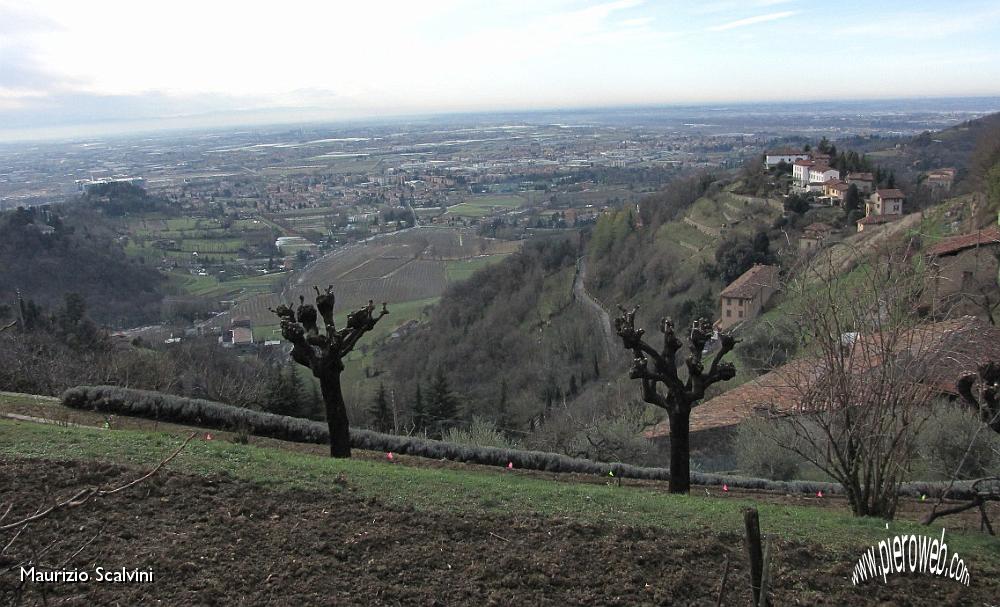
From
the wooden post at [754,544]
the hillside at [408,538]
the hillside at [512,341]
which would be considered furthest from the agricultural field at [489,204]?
the wooden post at [754,544]

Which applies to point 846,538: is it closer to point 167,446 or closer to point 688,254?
point 167,446

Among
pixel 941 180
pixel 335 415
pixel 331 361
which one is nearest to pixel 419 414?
pixel 335 415

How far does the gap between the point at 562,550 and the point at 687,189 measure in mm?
63875

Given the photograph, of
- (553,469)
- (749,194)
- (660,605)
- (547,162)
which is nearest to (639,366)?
(553,469)

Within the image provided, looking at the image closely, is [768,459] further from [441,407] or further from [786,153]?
[786,153]

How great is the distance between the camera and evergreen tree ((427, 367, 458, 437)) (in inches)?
995

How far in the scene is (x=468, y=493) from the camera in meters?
7.55

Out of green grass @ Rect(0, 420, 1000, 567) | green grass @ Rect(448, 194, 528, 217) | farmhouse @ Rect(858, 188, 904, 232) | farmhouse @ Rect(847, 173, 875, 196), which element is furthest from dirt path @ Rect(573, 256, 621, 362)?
green grass @ Rect(0, 420, 1000, 567)

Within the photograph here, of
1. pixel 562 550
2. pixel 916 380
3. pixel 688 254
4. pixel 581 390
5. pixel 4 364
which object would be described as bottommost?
pixel 581 390

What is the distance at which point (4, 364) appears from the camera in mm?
17594

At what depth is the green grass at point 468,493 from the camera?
6.93m

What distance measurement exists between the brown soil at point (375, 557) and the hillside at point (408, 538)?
0.02 m

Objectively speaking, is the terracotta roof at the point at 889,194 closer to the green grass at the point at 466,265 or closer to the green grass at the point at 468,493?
the green grass at the point at 466,265

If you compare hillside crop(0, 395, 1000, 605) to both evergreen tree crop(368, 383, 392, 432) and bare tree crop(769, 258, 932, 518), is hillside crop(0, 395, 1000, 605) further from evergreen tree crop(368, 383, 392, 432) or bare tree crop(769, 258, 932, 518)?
evergreen tree crop(368, 383, 392, 432)
